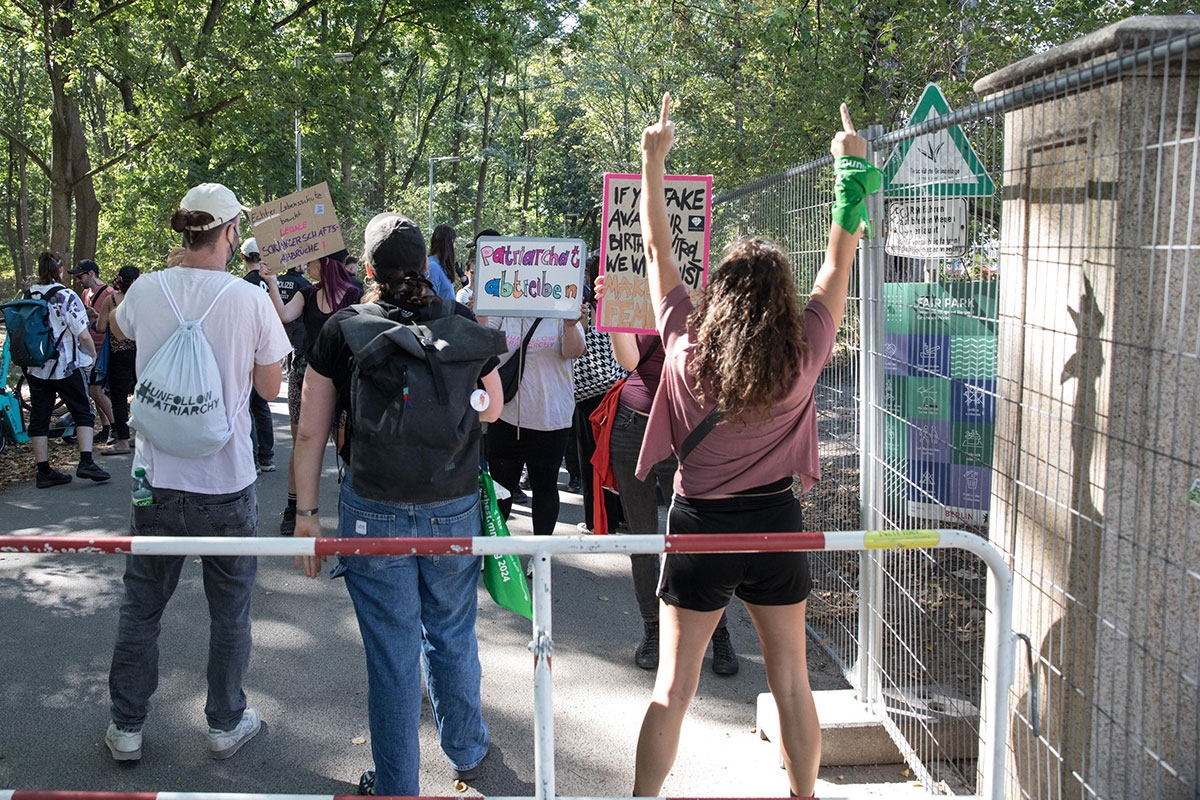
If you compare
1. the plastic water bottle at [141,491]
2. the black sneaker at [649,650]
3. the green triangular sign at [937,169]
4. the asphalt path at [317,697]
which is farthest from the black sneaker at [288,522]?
the green triangular sign at [937,169]

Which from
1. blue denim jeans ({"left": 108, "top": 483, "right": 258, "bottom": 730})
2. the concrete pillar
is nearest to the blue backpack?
blue denim jeans ({"left": 108, "top": 483, "right": 258, "bottom": 730})

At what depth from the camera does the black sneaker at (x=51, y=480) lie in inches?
348

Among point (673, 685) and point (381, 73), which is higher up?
point (381, 73)

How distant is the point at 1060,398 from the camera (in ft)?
9.32

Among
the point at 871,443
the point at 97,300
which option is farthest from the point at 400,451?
the point at 97,300

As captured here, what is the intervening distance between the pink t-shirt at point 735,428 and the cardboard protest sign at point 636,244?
116cm

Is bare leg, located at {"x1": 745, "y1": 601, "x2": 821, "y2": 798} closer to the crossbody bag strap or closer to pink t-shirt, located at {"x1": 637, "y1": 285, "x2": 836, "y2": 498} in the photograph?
pink t-shirt, located at {"x1": 637, "y1": 285, "x2": 836, "y2": 498}

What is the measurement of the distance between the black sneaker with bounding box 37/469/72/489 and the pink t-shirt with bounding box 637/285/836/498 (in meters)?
7.45

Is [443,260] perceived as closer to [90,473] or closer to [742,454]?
[90,473]

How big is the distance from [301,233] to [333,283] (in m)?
0.38

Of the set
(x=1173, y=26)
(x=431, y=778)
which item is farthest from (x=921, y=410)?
(x=431, y=778)

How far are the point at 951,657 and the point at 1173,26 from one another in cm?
285

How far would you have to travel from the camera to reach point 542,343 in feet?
20.0

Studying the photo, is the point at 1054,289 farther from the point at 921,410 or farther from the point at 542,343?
the point at 542,343
